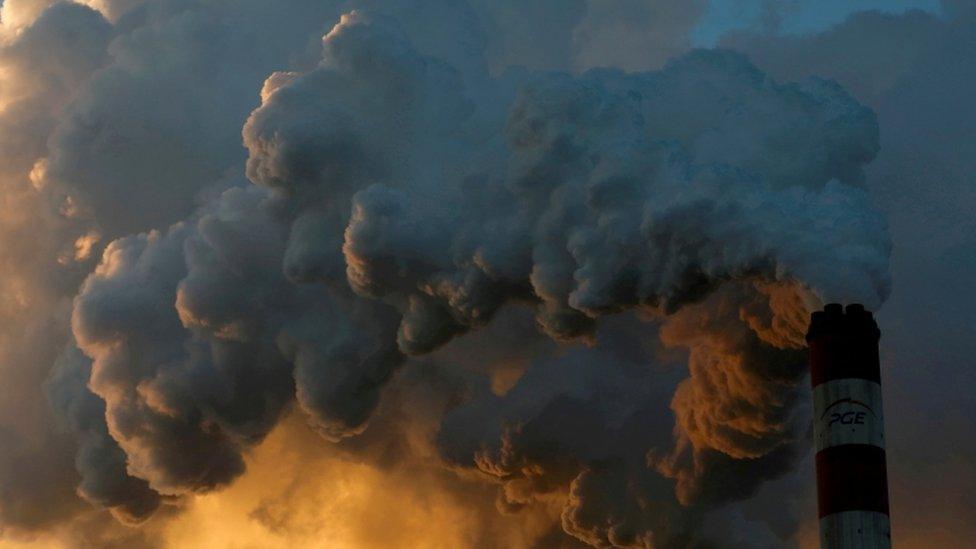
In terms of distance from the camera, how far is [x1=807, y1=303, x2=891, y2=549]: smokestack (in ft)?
165

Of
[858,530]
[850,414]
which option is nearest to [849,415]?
[850,414]

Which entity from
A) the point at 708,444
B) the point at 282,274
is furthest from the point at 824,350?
the point at 282,274

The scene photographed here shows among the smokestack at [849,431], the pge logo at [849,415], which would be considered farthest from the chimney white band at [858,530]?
the pge logo at [849,415]

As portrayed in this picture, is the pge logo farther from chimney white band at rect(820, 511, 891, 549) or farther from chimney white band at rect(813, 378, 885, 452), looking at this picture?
chimney white band at rect(820, 511, 891, 549)

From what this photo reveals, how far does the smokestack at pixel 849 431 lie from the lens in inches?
1982

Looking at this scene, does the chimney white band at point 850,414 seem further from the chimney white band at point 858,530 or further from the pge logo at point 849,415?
the chimney white band at point 858,530

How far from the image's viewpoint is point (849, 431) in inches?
2009

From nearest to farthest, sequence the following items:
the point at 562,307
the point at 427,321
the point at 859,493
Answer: the point at 859,493
the point at 562,307
the point at 427,321

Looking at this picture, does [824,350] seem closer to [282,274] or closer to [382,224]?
[382,224]

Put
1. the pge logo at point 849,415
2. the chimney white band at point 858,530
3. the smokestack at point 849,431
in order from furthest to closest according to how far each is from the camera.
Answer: the pge logo at point 849,415 → the smokestack at point 849,431 → the chimney white band at point 858,530

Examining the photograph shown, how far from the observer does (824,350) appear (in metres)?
52.2

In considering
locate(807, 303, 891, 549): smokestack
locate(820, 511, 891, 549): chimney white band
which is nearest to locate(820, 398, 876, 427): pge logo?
locate(807, 303, 891, 549): smokestack

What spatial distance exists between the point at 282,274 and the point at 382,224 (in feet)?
37.8

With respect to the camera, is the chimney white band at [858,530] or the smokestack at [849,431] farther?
the smokestack at [849,431]
